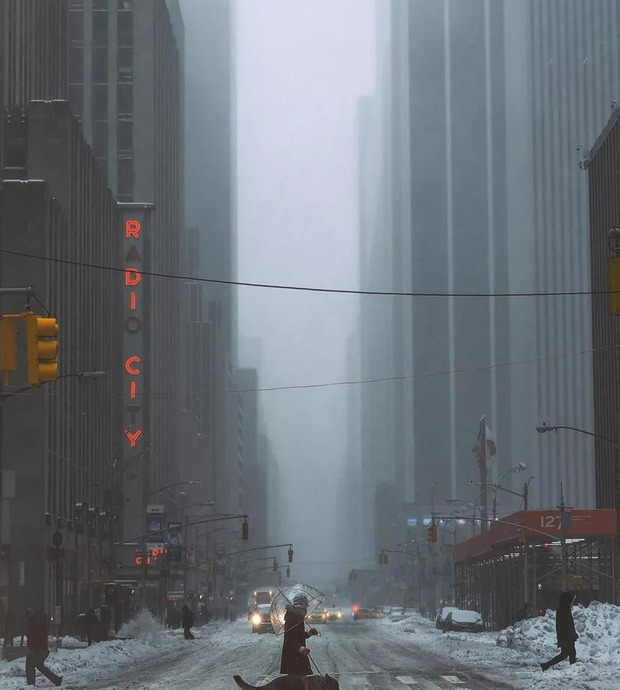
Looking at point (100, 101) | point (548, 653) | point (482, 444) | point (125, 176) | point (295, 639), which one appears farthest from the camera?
point (100, 101)

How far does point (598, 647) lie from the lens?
38969 mm

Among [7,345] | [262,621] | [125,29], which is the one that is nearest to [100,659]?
[7,345]

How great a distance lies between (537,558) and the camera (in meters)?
82.8

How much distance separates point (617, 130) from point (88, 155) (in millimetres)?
38590

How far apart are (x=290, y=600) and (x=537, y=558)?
212 ft

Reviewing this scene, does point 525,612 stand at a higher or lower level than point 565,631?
lower

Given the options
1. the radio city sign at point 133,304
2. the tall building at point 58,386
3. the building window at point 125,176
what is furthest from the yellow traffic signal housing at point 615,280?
the building window at point 125,176

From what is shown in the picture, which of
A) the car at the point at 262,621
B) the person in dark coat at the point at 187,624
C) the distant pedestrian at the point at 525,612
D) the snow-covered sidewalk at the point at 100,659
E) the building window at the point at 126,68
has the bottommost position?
the car at the point at 262,621

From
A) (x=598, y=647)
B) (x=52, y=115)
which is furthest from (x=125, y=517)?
(x=598, y=647)

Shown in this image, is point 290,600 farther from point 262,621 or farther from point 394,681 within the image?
point 262,621

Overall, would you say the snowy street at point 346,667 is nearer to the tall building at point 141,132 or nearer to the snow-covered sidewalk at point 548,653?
the snow-covered sidewalk at point 548,653

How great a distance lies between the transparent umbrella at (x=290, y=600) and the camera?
19.7 m

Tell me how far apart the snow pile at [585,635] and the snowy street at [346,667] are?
7.0 inches

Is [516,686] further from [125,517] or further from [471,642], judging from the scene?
[125,517]
